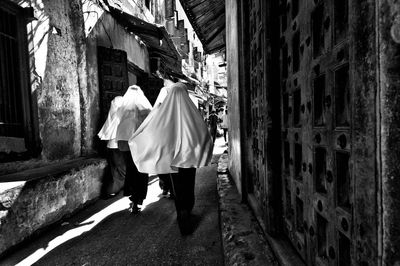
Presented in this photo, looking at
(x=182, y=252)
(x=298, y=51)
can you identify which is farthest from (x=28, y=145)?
(x=298, y=51)

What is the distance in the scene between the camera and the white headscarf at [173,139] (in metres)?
3.24

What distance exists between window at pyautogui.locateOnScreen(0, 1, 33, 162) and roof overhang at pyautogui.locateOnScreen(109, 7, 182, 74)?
9.51ft

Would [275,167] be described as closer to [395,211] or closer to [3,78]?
[395,211]

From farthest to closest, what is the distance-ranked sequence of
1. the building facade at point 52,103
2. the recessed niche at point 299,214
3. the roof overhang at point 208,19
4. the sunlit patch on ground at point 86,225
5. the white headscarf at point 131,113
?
the roof overhang at point 208,19 < the white headscarf at point 131,113 < the building facade at point 52,103 < the sunlit patch on ground at point 86,225 < the recessed niche at point 299,214

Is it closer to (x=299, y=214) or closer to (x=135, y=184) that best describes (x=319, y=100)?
(x=299, y=214)

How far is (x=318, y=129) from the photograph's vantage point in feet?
4.08

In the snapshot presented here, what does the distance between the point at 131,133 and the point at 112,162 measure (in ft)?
3.91

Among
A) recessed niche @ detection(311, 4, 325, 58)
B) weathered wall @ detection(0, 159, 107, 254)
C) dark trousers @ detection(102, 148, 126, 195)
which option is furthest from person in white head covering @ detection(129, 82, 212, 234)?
recessed niche @ detection(311, 4, 325, 58)

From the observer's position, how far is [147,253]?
2648 millimetres

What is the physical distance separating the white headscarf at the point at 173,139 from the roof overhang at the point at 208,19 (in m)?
2.28

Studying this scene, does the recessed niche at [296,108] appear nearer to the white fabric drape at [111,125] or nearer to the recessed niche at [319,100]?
the recessed niche at [319,100]

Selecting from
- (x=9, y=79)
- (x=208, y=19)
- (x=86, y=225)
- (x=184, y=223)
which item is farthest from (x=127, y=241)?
(x=208, y=19)

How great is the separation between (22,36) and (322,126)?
4.39 metres

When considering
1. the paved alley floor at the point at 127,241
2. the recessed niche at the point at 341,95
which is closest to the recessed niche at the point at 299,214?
the recessed niche at the point at 341,95
